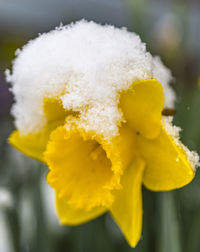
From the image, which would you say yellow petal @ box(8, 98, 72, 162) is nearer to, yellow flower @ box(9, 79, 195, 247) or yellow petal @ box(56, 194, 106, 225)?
yellow flower @ box(9, 79, 195, 247)

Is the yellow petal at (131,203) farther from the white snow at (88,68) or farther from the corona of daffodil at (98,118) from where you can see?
the white snow at (88,68)

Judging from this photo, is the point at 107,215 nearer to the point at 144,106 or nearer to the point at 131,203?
the point at 131,203

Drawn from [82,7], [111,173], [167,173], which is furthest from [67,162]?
[82,7]

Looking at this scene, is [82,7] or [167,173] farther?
[82,7]

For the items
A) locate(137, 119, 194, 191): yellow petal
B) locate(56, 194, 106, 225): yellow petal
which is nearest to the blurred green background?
locate(137, 119, 194, 191): yellow petal

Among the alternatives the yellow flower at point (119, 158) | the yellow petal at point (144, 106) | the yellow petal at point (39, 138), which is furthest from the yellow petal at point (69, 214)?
the yellow petal at point (144, 106)

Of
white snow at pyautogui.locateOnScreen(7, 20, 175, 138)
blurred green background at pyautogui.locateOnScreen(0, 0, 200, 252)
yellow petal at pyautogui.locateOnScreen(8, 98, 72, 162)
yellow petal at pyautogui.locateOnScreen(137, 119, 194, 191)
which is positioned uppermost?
white snow at pyautogui.locateOnScreen(7, 20, 175, 138)

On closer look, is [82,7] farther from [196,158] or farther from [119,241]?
[196,158]
